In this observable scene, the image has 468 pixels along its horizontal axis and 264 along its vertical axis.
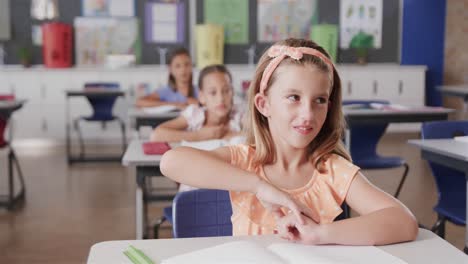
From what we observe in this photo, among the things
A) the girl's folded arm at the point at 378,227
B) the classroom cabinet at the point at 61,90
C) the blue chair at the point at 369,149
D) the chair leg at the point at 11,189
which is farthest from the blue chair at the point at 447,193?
the classroom cabinet at the point at 61,90

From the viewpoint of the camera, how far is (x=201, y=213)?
167 cm

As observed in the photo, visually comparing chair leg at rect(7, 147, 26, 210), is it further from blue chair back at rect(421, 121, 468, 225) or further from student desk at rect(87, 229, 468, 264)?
student desk at rect(87, 229, 468, 264)

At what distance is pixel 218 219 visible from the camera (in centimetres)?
169

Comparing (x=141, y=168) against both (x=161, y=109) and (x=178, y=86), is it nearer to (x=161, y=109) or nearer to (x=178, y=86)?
(x=161, y=109)

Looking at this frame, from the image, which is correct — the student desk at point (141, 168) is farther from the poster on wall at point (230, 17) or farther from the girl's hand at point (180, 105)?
the poster on wall at point (230, 17)

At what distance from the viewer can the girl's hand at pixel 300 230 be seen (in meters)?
1.24

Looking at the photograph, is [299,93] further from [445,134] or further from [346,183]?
[445,134]

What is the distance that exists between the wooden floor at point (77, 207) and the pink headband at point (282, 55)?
2.09 meters

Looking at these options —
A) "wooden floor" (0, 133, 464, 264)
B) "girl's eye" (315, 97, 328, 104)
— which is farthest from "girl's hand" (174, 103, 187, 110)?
"girl's eye" (315, 97, 328, 104)

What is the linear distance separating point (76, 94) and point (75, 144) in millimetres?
1507

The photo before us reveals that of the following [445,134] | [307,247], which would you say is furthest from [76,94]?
[307,247]

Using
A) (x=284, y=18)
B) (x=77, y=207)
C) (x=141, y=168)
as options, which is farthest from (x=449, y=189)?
(x=284, y=18)

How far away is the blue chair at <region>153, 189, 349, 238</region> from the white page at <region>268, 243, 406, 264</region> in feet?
1.55

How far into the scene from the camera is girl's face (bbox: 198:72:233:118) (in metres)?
3.11
